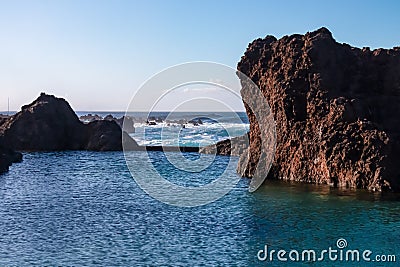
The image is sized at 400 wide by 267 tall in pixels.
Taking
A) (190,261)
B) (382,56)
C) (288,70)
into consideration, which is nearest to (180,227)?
(190,261)

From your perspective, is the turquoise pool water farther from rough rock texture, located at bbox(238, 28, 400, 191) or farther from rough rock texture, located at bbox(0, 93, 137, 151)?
rough rock texture, located at bbox(0, 93, 137, 151)

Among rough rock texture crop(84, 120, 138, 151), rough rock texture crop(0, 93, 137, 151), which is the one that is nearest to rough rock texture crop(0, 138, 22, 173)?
rough rock texture crop(0, 93, 137, 151)

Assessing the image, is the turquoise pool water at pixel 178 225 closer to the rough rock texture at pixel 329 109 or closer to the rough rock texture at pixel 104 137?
the rough rock texture at pixel 329 109

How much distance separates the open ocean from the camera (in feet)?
79.3

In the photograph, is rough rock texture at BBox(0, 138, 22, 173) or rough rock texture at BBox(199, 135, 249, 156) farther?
rough rock texture at BBox(199, 135, 249, 156)

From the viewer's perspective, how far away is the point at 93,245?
2598 cm

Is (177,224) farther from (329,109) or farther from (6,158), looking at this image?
(6,158)

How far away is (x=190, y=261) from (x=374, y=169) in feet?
77.7

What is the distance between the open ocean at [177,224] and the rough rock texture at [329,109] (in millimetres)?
2717

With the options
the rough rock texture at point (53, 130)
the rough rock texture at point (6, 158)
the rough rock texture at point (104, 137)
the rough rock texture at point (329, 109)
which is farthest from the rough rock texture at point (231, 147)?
the rough rock texture at point (6, 158)

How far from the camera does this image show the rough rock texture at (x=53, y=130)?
87.8 meters

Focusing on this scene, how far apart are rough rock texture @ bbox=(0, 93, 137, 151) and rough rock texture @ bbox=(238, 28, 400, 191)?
140 ft

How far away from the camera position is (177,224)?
101ft

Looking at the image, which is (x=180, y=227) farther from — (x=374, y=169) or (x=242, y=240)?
(x=374, y=169)
